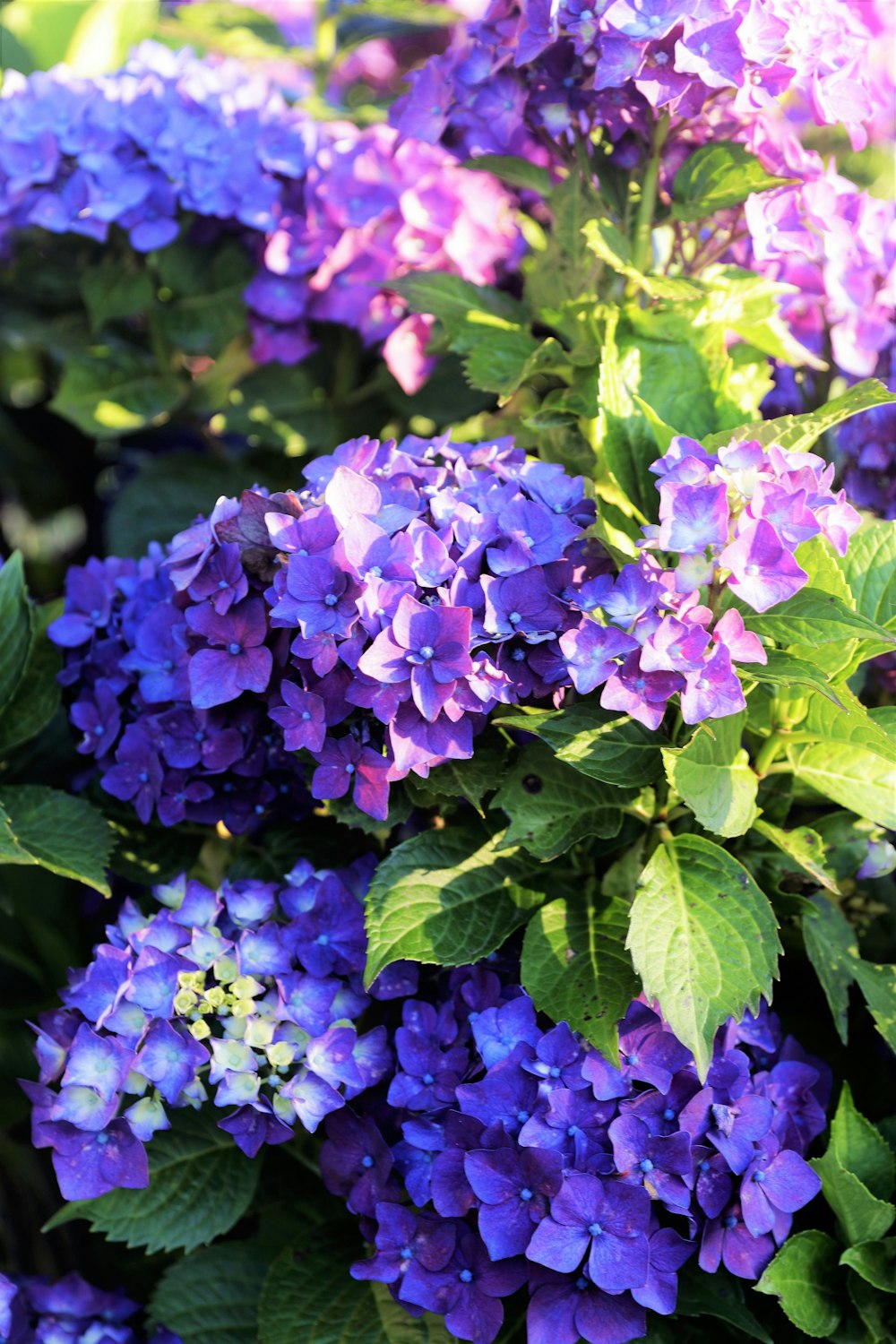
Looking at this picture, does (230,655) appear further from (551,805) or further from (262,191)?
(262,191)

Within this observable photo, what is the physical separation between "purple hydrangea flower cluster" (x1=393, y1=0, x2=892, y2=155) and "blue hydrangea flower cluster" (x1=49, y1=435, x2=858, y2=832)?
262mm

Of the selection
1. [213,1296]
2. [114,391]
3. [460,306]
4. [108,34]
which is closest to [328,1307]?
[213,1296]

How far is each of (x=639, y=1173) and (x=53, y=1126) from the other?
36cm

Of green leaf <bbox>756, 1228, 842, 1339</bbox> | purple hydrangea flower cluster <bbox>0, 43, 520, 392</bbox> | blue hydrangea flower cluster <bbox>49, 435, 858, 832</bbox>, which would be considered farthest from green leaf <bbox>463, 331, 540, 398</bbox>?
green leaf <bbox>756, 1228, 842, 1339</bbox>

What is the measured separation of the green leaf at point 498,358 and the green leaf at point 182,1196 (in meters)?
0.57

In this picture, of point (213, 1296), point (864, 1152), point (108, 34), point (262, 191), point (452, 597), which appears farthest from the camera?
point (108, 34)

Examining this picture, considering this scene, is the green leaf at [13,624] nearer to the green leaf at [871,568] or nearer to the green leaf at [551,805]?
the green leaf at [551,805]

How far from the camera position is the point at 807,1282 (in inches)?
30.0

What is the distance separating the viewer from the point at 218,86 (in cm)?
121

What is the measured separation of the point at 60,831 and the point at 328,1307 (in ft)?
1.21

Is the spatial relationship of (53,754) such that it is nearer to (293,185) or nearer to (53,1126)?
(53,1126)

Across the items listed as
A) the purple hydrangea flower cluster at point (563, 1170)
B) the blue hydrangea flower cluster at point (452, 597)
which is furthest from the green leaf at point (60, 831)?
the purple hydrangea flower cluster at point (563, 1170)

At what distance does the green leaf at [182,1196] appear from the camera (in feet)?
2.79

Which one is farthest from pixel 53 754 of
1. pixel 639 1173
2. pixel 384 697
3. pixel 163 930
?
pixel 639 1173
